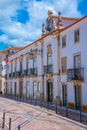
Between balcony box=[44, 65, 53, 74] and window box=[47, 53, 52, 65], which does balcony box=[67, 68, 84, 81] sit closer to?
balcony box=[44, 65, 53, 74]

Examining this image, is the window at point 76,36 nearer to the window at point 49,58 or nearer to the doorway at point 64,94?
the doorway at point 64,94

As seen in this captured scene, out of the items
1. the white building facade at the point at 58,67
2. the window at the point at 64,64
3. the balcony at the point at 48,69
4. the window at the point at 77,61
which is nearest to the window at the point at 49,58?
the white building facade at the point at 58,67

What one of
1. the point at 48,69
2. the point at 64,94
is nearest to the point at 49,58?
the point at 48,69

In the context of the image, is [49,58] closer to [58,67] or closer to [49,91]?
[58,67]

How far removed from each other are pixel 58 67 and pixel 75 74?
15.2ft

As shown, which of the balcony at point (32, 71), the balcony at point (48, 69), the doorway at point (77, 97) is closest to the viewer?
the doorway at point (77, 97)

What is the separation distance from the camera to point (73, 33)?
76.4ft

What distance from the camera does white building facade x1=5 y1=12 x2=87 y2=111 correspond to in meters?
21.8

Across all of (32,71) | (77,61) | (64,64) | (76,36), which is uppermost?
(76,36)

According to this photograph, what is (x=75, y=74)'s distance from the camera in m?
22.3

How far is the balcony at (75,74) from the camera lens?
2150 centimetres

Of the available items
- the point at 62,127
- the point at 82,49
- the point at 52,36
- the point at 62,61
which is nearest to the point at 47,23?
the point at 52,36

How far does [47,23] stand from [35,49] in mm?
4575

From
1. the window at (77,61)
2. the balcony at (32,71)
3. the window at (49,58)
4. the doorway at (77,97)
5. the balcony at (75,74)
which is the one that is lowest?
the doorway at (77,97)
